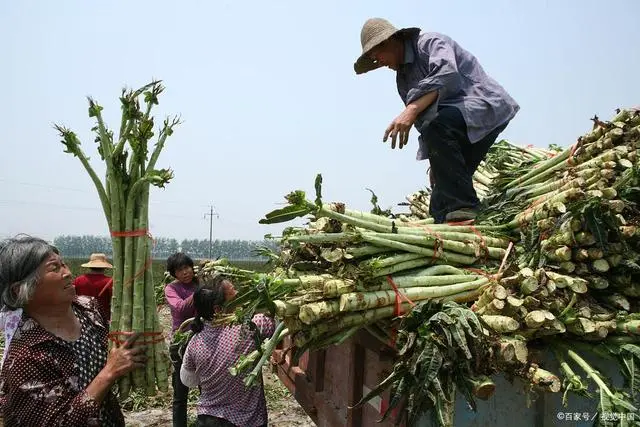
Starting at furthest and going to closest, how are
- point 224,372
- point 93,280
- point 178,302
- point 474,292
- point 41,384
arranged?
point 93,280, point 178,302, point 224,372, point 474,292, point 41,384

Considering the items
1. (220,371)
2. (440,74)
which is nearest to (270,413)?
A: (220,371)

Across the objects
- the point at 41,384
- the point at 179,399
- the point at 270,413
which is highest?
the point at 41,384

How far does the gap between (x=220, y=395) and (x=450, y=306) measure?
7.75 feet

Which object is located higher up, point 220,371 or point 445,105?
point 445,105

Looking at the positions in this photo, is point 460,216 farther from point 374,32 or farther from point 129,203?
point 129,203

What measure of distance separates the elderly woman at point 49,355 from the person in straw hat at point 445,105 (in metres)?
2.04

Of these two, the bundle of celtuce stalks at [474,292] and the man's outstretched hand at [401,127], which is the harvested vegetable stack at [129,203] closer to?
the bundle of celtuce stalks at [474,292]

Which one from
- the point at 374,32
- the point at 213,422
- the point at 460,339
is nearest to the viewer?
the point at 460,339

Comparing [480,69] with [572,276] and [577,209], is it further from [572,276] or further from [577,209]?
[572,276]

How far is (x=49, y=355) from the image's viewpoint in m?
2.69

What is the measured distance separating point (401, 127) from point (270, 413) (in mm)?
5175

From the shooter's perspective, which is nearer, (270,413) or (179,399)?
(179,399)

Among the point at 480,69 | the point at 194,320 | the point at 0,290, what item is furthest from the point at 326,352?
the point at 480,69

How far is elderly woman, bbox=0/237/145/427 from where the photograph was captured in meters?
2.58
